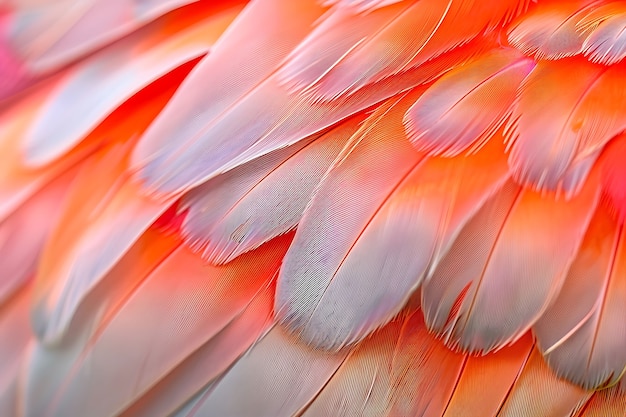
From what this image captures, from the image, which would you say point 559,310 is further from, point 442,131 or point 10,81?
point 10,81

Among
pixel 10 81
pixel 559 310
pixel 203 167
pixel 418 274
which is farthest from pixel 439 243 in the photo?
pixel 10 81

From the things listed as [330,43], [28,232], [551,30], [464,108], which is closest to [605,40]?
[551,30]

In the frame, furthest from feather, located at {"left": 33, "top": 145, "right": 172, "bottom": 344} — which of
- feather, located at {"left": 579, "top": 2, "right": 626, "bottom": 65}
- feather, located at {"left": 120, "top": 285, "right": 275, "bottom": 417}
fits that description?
feather, located at {"left": 579, "top": 2, "right": 626, "bottom": 65}

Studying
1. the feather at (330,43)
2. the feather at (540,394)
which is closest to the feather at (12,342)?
the feather at (330,43)

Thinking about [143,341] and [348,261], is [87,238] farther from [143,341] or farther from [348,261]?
[348,261]

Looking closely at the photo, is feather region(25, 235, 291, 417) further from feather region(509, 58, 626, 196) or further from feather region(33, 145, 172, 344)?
feather region(509, 58, 626, 196)
